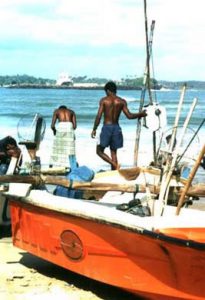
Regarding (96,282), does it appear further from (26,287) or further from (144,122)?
(144,122)

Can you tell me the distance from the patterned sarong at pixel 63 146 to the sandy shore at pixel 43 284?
3242 millimetres

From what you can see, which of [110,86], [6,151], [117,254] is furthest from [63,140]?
[117,254]

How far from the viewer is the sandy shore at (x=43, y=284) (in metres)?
6.04

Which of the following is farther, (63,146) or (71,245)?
(63,146)

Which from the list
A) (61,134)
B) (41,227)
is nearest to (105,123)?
(61,134)

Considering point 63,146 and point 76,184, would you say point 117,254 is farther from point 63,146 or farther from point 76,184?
point 63,146

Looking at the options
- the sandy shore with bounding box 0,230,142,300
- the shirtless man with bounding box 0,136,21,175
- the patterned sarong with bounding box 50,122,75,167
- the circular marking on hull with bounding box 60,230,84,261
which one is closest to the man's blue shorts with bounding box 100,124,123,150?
the patterned sarong with bounding box 50,122,75,167

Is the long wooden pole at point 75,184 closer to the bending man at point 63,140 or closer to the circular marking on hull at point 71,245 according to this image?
the circular marking on hull at point 71,245

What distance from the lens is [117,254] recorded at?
560 centimetres

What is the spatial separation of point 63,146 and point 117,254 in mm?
4964

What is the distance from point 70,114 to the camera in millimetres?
11133

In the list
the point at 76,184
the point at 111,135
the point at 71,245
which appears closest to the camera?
the point at 71,245

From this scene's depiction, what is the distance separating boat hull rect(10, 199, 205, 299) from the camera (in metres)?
5.20

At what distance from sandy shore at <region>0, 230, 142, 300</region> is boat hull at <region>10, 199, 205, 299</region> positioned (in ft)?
0.82
